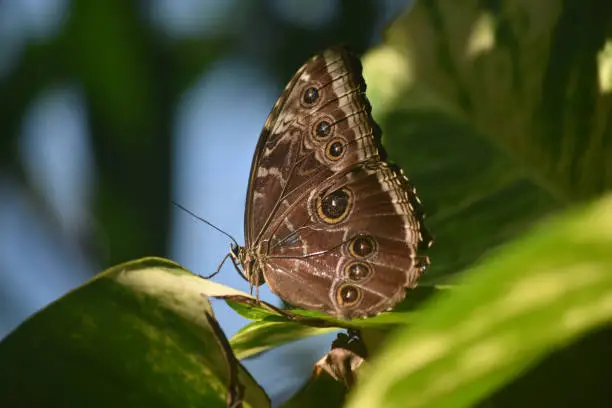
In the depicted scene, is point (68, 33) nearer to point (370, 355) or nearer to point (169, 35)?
point (169, 35)

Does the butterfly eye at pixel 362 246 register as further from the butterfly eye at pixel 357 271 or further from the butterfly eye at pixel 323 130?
the butterfly eye at pixel 323 130

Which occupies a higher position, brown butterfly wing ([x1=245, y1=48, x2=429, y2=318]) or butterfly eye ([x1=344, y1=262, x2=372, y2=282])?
brown butterfly wing ([x1=245, y1=48, x2=429, y2=318])

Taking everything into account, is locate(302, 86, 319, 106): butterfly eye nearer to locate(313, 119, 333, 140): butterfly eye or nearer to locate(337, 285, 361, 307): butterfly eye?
locate(313, 119, 333, 140): butterfly eye

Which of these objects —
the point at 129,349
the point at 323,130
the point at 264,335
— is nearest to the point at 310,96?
the point at 323,130

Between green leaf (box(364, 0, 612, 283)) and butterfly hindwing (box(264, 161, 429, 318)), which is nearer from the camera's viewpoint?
green leaf (box(364, 0, 612, 283))

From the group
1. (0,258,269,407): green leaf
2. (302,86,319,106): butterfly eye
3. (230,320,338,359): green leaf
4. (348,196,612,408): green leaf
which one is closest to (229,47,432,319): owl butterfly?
(302,86,319,106): butterfly eye

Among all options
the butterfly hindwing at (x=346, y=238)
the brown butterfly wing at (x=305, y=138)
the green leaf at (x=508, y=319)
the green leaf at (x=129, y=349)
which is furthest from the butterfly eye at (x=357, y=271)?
the green leaf at (x=508, y=319)

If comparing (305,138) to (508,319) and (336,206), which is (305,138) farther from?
(508,319)
